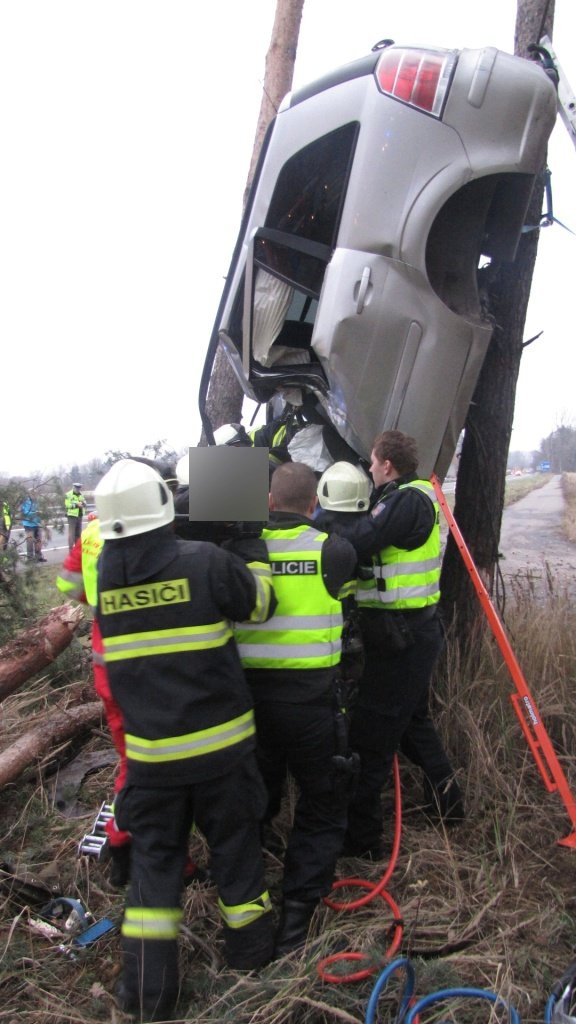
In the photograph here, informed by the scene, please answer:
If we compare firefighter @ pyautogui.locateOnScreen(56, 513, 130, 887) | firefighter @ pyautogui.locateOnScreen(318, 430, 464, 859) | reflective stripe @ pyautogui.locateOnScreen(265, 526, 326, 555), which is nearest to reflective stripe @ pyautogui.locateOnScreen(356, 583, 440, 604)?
firefighter @ pyautogui.locateOnScreen(318, 430, 464, 859)

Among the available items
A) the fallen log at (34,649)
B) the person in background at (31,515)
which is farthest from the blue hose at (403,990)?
the person in background at (31,515)

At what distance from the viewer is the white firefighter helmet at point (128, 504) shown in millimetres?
2074

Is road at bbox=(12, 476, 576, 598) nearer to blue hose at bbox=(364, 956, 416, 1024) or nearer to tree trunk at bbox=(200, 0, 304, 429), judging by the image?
tree trunk at bbox=(200, 0, 304, 429)

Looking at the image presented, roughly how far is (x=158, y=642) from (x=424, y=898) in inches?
52.6

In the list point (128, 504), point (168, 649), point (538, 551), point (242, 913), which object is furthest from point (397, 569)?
point (538, 551)

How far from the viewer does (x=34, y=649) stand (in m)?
3.46

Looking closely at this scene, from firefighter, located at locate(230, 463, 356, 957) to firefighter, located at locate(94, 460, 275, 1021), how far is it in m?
0.19

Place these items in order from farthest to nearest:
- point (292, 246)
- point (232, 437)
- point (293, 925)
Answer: point (232, 437)
point (292, 246)
point (293, 925)

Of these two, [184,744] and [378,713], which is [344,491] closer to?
[378,713]

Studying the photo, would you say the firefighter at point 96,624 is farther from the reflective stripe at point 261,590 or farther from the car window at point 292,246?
the car window at point 292,246

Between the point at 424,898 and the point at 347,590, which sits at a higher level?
the point at 347,590

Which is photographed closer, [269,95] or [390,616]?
[390,616]

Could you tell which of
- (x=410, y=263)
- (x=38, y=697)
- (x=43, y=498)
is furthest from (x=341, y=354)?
(x=43, y=498)

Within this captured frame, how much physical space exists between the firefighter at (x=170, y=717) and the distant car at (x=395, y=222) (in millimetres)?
1161
